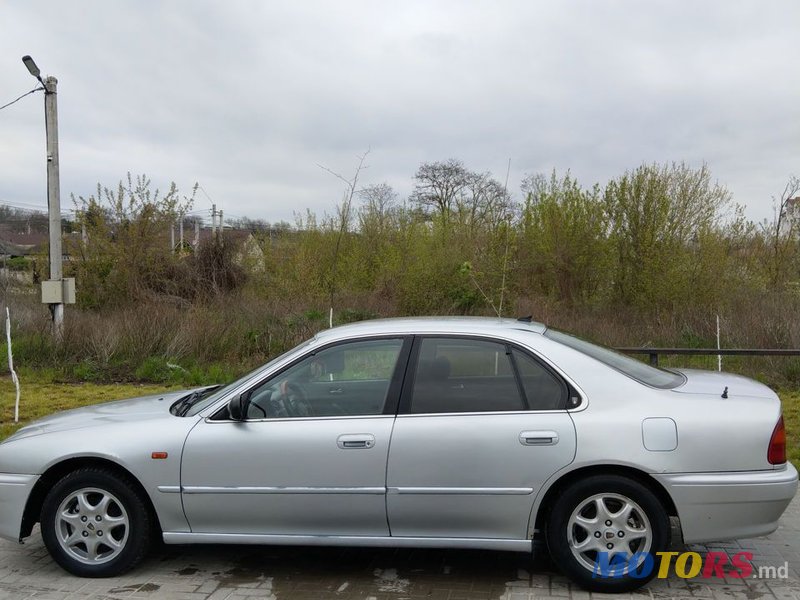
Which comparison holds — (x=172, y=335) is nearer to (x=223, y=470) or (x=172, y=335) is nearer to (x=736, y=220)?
(x=223, y=470)

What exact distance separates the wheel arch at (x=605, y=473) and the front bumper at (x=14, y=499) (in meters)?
3.04

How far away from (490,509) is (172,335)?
1053 centimetres

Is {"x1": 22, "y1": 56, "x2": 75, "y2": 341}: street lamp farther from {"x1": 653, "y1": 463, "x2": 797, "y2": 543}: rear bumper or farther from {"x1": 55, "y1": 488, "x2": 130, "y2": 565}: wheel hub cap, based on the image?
{"x1": 653, "y1": 463, "x2": 797, "y2": 543}: rear bumper

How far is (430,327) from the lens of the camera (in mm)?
4387

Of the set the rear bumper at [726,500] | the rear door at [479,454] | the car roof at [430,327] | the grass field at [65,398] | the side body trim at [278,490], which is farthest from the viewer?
the grass field at [65,398]

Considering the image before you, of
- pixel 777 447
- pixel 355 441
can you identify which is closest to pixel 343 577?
pixel 355 441

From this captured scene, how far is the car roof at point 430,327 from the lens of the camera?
4.34m

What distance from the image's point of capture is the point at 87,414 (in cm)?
475

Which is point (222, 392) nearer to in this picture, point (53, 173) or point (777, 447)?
point (777, 447)

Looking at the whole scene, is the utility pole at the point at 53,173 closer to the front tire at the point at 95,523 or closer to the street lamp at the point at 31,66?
the street lamp at the point at 31,66

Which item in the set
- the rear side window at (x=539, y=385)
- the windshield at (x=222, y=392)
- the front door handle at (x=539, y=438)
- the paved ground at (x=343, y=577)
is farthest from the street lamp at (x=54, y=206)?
the front door handle at (x=539, y=438)

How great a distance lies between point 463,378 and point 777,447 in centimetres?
175

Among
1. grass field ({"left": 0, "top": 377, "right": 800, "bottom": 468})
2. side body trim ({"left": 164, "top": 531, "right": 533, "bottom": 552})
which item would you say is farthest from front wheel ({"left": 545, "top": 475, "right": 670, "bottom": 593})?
grass field ({"left": 0, "top": 377, "right": 800, "bottom": 468})

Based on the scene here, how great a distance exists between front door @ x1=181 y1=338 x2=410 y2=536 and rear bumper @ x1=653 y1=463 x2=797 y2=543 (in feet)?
5.18
